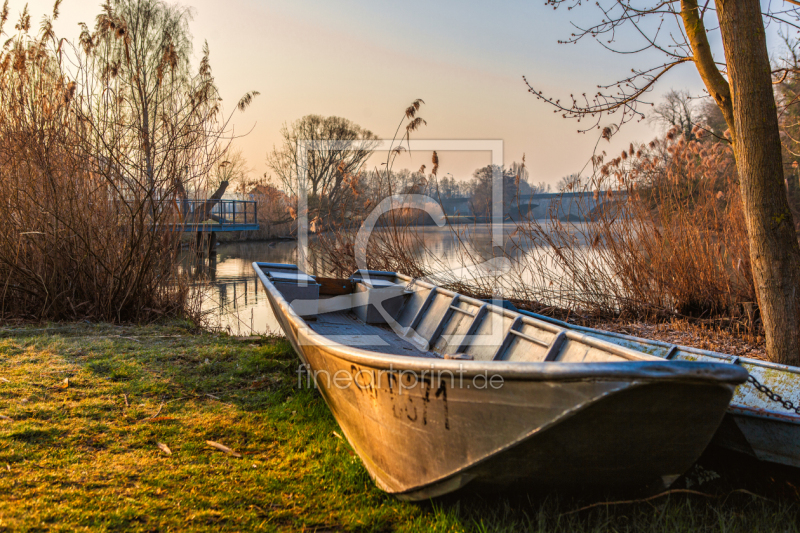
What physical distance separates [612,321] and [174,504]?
6.10 m

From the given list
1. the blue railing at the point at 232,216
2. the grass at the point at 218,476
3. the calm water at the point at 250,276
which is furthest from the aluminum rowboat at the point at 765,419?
the blue railing at the point at 232,216

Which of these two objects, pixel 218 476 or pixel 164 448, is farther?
pixel 164 448

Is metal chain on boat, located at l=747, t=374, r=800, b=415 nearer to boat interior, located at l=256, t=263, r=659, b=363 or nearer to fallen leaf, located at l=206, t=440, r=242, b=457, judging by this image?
boat interior, located at l=256, t=263, r=659, b=363

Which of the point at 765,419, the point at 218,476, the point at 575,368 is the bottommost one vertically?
the point at 218,476

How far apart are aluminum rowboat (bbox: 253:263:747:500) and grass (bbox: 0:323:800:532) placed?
27 centimetres

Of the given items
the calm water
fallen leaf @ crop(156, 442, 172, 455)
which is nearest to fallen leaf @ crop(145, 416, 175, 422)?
fallen leaf @ crop(156, 442, 172, 455)

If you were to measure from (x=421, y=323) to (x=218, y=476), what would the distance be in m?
2.75

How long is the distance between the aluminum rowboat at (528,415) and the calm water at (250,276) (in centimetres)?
523

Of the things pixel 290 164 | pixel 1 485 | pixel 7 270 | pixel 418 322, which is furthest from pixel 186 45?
pixel 1 485

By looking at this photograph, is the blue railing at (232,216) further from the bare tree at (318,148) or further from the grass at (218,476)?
the grass at (218,476)

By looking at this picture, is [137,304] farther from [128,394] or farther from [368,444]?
[368,444]

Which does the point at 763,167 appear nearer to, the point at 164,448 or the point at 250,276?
the point at 164,448

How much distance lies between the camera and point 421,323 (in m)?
5.32

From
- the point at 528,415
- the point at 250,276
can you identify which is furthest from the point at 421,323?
the point at 250,276
